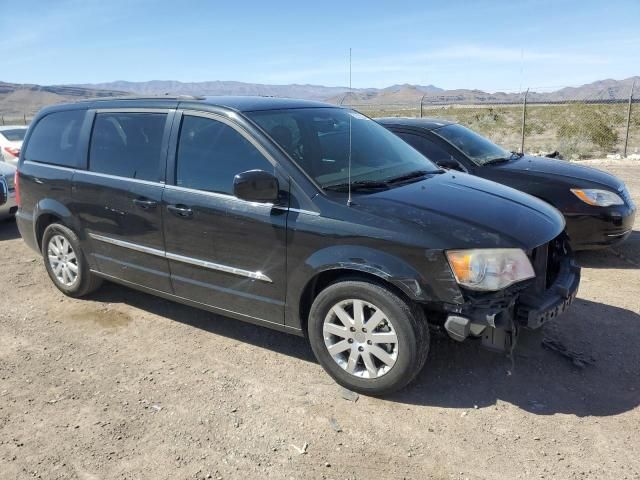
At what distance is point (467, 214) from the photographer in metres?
3.35

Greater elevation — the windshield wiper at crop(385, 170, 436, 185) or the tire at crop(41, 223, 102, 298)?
the windshield wiper at crop(385, 170, 436, 185)

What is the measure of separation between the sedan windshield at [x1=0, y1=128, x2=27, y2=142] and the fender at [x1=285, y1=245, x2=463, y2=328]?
33.5 ft

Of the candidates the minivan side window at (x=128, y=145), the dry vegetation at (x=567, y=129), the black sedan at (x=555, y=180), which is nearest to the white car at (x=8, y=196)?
the minivan side window at (x=128, y=145)

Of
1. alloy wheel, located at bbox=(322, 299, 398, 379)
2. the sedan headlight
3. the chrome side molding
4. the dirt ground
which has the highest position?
the sedan headlight

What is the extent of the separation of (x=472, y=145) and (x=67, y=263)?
15.0ft

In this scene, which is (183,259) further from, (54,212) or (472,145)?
(472,145)

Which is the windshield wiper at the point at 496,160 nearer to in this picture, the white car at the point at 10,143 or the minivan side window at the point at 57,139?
the minivan side window at the point at 57,139

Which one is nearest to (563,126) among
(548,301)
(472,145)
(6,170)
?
(472,145)

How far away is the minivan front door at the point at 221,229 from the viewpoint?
3604 millimetres

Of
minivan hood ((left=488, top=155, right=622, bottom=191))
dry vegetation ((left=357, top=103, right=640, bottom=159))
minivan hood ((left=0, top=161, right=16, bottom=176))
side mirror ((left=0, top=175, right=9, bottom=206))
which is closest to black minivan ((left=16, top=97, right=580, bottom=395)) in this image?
minivan hood ((left=488, top=155, right=622, bottom=191))

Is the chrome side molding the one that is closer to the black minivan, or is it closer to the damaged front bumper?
the black minivan

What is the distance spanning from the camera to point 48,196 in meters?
4.98

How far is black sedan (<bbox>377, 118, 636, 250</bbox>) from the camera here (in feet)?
18.4

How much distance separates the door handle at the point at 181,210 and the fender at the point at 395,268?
0.99 metres
